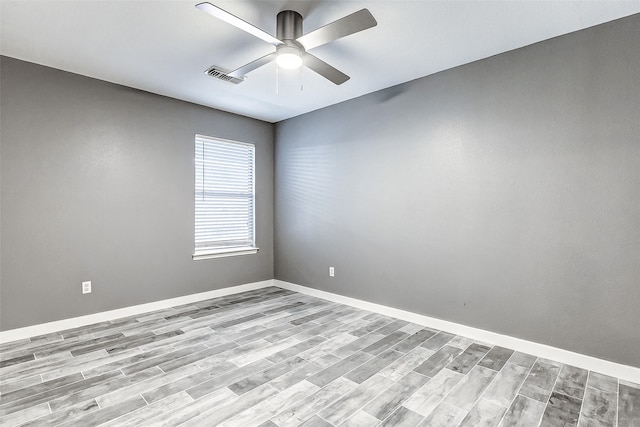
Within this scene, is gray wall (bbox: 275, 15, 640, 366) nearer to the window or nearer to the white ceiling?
the white ceiling

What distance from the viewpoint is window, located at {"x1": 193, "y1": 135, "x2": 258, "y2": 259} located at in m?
4.25

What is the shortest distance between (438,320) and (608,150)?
1.95 meters

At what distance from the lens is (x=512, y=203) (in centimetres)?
279

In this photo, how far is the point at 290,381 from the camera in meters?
2.23

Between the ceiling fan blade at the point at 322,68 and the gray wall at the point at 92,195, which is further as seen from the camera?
the gray wall at the point at 92,195

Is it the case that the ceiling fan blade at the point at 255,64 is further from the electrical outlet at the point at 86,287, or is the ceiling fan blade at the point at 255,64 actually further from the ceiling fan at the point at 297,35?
the electrical outlet at the point at 86,287

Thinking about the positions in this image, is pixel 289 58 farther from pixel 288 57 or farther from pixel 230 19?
pixel 230 19

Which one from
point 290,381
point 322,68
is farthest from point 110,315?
point 322,68

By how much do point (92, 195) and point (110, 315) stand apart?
126 centimetres

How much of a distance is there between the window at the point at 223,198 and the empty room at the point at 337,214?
0.04m

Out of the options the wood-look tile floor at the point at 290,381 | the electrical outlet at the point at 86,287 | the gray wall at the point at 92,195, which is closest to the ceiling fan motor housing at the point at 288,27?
the gray wall at the point at 92,195

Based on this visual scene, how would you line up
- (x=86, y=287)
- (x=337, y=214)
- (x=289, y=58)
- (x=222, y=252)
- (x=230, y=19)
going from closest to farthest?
(x=230, y=19), (x=289, y=58), (x=86, y=287), (x=337, y=214), (x=222, y=252)

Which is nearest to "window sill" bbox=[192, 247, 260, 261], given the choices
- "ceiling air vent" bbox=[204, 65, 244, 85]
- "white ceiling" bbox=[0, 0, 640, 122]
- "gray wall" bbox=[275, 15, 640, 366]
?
"gray wall" bbox=[275, 15, 640, 366]

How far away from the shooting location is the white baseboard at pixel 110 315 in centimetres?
295
